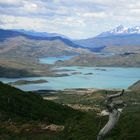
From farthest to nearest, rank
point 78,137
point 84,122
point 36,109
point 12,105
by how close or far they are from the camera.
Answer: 1. point 36,109
2. point 12,105
3. point 84,122
4. point 78,137

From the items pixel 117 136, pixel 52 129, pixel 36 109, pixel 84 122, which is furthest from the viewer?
pixel 36 109

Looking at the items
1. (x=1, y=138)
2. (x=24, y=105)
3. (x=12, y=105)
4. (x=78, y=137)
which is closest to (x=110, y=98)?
(x=78, y=137)

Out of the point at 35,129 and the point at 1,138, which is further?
the point at 35,129

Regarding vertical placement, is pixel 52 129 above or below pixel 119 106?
below

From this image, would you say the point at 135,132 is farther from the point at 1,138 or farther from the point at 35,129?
the point at 35,129

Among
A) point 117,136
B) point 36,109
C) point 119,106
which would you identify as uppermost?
point 119,106

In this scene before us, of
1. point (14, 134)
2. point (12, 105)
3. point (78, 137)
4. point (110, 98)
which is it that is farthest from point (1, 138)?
point (12, 105)

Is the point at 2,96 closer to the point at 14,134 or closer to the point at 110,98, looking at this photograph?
the point at 14,134

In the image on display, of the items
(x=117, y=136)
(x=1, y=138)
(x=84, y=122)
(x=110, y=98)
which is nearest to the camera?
(x=110, y=98)

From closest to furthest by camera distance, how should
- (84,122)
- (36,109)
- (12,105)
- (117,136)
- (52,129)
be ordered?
(117,136) → (84,122) → (52,129) → (12,105) → (36,109)

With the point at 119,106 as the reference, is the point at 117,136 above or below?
below
